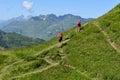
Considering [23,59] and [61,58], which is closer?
[61,58]

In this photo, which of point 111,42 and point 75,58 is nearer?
point 75,58

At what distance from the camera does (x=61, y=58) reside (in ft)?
238

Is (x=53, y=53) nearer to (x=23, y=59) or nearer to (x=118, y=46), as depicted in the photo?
(x=23, y=59)

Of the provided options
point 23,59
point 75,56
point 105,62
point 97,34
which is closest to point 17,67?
point 23,59

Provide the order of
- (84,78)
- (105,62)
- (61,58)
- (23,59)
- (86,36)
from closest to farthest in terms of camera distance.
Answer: (84,78) < (105,62) < (61,58) < (23,59) < (86,36)

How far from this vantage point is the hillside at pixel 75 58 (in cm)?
6372

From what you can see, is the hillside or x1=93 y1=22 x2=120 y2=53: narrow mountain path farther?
x1=93 y1=22 x2=120 y2=53: narrow mountain path

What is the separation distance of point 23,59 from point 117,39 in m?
26.2

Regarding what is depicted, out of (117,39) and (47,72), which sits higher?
(117,39)

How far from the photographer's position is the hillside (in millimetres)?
63719

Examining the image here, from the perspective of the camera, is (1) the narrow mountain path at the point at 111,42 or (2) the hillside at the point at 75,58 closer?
(2) the hillside at the point at 75,58

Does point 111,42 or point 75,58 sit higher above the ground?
point 111,42

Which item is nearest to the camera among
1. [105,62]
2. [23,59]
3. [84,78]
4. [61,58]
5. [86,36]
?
[84,78]

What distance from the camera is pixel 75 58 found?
71812mm
